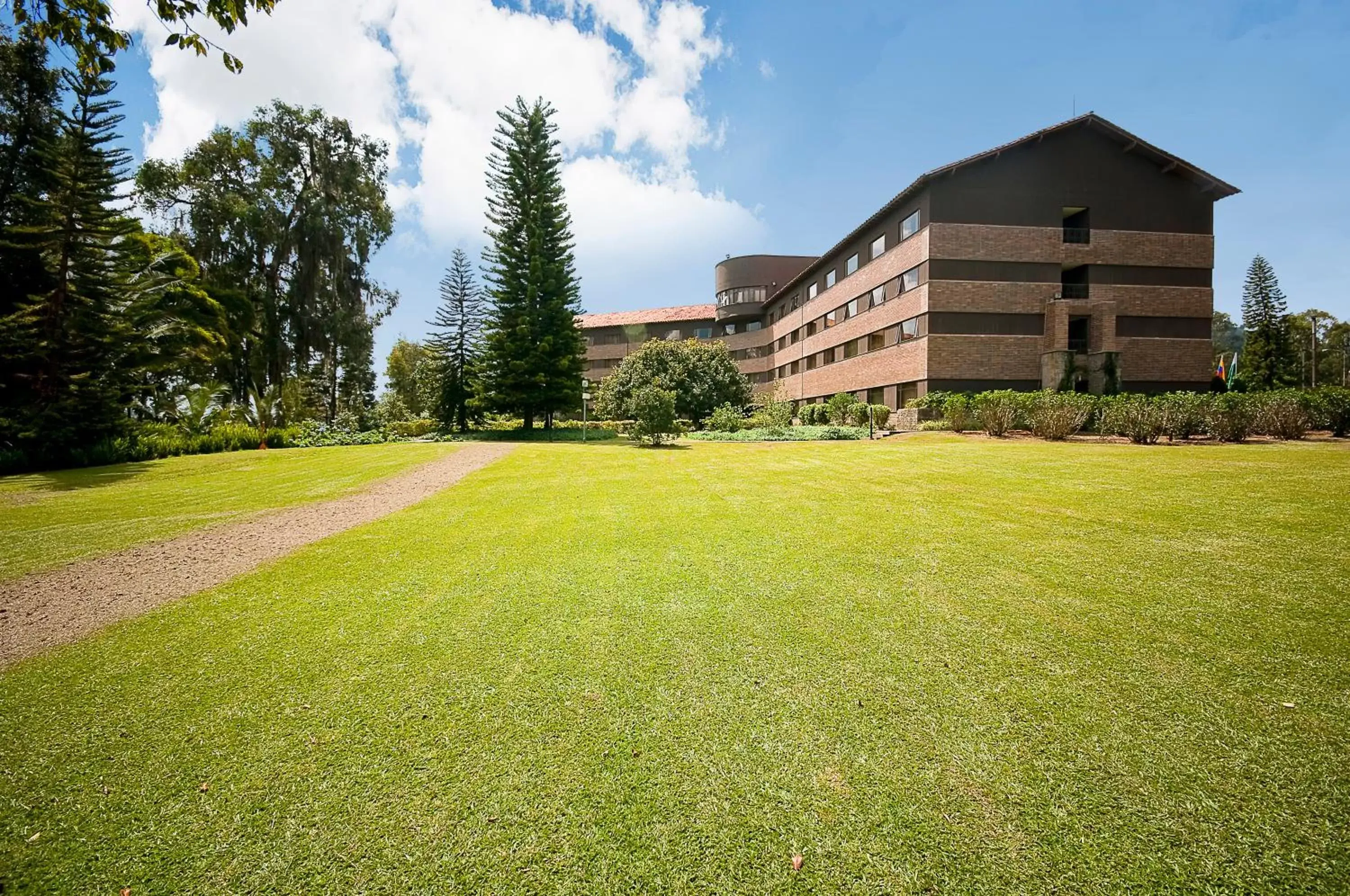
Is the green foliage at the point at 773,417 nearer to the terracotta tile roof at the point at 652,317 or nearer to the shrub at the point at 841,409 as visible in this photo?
the shrub at the point at 841,409

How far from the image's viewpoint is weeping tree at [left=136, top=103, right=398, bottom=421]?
2736 cm

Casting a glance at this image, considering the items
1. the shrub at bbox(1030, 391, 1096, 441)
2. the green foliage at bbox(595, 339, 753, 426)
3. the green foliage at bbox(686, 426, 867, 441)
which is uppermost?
the green foliage at bbox(595, 339, 753, 426)

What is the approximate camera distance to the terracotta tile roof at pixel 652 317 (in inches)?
2233

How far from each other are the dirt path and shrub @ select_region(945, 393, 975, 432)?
808 inches

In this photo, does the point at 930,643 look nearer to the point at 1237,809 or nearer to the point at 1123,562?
the point at 1237,809

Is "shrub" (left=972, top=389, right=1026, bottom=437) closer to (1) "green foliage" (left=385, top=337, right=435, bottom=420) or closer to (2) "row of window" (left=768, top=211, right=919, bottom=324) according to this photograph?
Result: (2) "row of window" (left=768, top=211, right=919, bottom=324)

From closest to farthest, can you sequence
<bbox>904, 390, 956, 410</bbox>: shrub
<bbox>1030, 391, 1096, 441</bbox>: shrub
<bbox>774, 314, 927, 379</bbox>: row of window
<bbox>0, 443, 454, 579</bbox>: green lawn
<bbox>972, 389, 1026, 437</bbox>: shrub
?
<bbox>0, 443, 454, 579</bbox>: green lawn < <bbox>1030, 391, 1096, 441</bbox>: shrub < <bbox>972, 389, 1026, 437</bbox>: shrub < <bbox>904, 390, 956, 410</bbox>: shrub < <bbox>774, 314, 927, 379</bbox>: row of window

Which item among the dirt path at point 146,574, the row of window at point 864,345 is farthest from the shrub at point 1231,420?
the dirt path at point 146,574

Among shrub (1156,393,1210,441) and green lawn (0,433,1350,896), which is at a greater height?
shrub (1156,393,1210,441)

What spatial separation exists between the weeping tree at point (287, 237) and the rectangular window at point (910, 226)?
1196 inches

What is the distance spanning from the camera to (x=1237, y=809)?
1.96 metres

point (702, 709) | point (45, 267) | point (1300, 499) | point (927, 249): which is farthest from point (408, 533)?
point (927, 249)

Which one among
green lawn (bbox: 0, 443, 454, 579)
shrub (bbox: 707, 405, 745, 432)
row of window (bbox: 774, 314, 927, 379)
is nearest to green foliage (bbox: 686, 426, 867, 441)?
Result: shrub (bbox: 707, 405, 745, 432)

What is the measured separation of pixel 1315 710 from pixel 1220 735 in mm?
650
